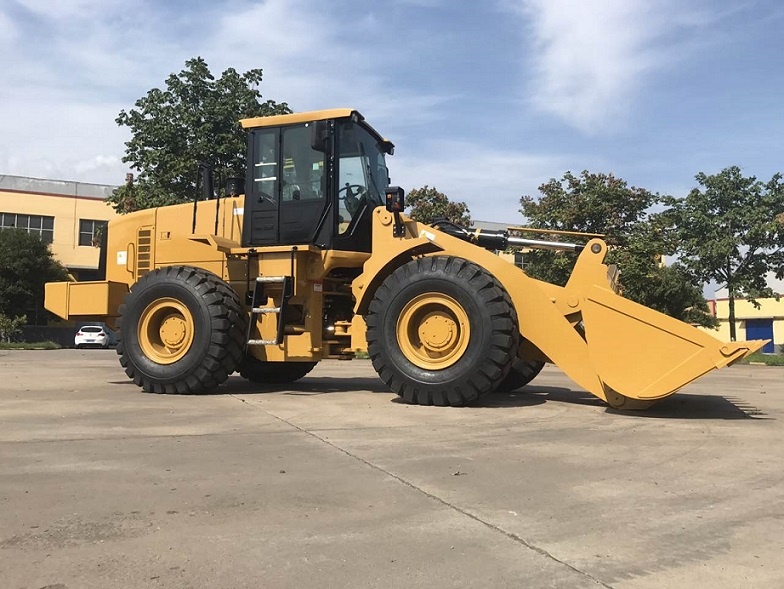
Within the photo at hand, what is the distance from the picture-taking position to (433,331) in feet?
25.0

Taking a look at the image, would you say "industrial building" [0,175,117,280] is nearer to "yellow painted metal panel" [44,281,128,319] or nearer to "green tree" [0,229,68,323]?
"green tree" [0,229,68,323]

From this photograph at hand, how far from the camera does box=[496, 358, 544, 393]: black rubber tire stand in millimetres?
8984

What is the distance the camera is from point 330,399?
27.3ft

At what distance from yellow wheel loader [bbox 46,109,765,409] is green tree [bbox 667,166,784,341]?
21790 millimetres

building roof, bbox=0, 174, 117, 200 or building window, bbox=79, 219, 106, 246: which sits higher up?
building roof, bbox=0, 174, 117, 200

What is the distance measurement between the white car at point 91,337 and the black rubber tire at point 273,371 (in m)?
26.1

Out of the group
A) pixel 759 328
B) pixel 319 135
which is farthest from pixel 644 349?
pixel 759 328

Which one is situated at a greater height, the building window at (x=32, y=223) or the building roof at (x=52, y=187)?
the building roof at (x=52, y=187)

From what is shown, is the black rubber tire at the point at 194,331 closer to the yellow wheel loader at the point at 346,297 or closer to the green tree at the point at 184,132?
the yellow wheel loader at the point at 346,297

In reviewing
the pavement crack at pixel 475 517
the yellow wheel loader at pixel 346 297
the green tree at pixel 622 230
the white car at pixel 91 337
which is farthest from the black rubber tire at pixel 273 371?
the white car at pixel 91 337

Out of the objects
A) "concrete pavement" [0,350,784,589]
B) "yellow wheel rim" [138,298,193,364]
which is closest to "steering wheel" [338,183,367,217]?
"yellow wheel rim" [138,298,193,364]

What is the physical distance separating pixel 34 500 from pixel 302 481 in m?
1.50

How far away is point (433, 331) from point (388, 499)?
13.0ft

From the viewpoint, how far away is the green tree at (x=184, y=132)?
23328 mm
